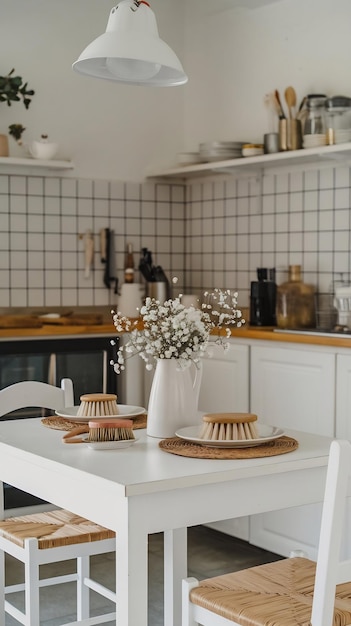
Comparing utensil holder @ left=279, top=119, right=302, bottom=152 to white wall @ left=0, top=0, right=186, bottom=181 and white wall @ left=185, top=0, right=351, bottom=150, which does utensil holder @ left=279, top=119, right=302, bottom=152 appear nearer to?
white wall @ left=185, top=0, right=351, bottom=150

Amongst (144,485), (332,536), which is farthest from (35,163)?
(332,536)

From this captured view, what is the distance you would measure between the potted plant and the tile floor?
1.93 metres

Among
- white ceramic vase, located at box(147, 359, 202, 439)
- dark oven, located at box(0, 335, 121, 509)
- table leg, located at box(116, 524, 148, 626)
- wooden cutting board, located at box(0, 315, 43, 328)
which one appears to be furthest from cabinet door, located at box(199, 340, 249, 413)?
table leg, located at box(116, 524, 148, 626)

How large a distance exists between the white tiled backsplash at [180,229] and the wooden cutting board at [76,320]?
0.31 m

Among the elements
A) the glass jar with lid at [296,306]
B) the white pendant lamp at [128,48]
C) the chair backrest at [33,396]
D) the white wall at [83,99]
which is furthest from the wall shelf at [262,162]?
the chair backrest at [33,396]

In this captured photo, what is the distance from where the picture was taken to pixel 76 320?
432 centimetres

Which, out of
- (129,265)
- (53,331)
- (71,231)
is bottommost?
(53,331)

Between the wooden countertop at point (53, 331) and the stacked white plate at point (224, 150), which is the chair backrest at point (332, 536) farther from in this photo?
the stacked white plate at point (224, 150)

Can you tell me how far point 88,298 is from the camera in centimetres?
482

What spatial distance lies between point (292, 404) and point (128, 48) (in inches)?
71.3

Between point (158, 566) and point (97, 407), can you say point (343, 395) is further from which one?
point (97, 407)

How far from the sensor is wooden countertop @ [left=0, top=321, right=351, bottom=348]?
11.6ft

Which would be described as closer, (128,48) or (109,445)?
(109,445)

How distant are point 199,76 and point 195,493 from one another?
3.52m
